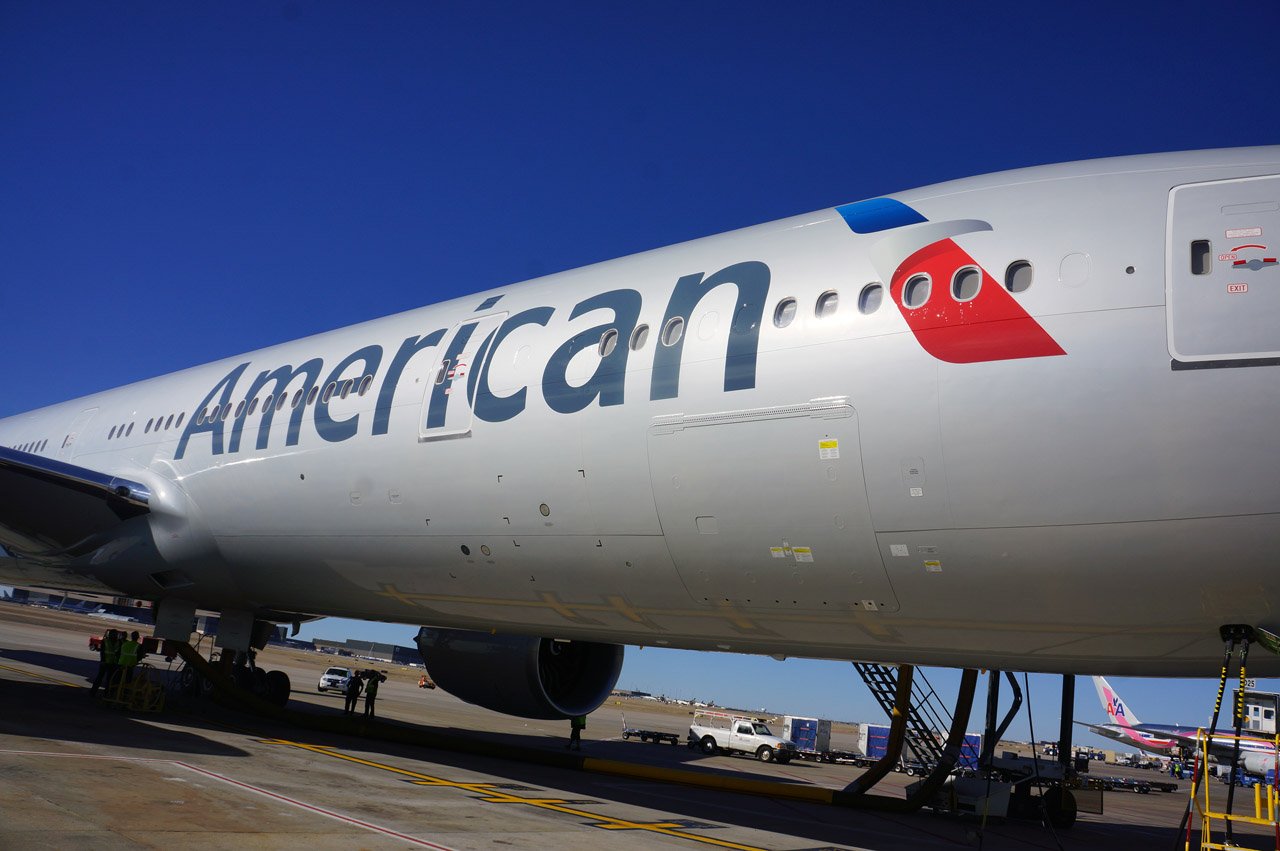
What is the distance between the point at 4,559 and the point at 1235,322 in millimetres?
16187

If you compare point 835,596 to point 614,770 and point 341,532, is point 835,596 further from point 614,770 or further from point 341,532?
point 614,770

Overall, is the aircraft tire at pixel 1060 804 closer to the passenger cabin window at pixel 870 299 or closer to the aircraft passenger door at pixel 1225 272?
the passenger cabin window at pixel 870 299

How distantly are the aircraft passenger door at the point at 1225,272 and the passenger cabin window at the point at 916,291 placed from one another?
1.44 m

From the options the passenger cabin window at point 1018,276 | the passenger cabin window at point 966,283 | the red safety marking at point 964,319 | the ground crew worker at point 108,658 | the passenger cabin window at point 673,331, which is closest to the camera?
the red safety marking at point 964,319

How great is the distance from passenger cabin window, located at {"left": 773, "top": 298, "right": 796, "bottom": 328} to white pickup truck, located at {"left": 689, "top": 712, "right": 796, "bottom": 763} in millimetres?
20371

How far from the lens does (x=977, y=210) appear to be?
673 cm

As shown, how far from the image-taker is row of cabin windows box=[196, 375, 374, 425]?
10.8 metres

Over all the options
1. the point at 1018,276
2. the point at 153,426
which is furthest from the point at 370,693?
the point at 1018,276

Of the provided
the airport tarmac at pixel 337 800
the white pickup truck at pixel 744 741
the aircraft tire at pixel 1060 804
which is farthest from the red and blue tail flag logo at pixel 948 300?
the white pickup truck at pixel 744 741

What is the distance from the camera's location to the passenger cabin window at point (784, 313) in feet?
23.2

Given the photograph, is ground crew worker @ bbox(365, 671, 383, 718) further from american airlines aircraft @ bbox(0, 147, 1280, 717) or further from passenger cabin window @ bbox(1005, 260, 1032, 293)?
passenger cabin window @ bbox(1005, 260, 1032, 293)

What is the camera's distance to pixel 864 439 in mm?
6457

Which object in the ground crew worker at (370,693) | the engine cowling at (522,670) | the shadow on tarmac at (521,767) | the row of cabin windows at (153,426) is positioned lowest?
the shadow on tarmac at (521,767)

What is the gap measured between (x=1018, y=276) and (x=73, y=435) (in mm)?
15711
